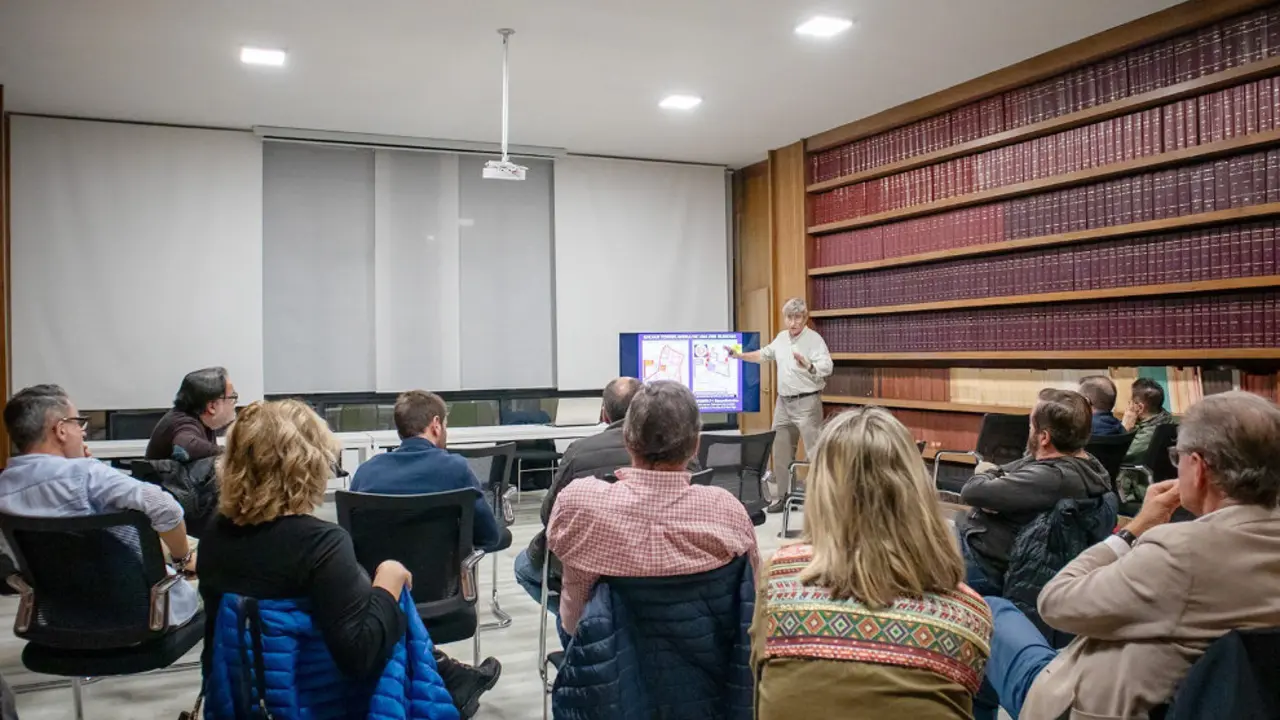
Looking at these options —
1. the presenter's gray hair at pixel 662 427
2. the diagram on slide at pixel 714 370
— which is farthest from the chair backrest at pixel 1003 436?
the presenter's gray hair at pixel 662 427

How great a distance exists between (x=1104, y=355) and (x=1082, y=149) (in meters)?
1.23

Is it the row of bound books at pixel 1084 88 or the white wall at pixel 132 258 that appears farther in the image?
the white wall at pixel 132 258

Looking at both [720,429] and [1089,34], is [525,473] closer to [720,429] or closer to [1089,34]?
[720,429]

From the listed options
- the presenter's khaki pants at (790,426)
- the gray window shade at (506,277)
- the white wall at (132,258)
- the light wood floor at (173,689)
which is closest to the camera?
the light wood floor at (173,689)

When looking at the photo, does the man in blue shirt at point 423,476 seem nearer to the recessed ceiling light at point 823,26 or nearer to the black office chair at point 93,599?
the black office chair at point 93,599

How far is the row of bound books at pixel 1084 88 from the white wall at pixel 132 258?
190 inches

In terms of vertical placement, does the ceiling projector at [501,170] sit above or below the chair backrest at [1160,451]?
above

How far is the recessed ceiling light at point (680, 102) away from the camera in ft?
20.4

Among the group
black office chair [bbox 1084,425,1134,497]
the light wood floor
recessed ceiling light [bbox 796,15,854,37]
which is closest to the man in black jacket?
the light wood floor

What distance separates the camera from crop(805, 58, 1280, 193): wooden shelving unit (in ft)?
14.4

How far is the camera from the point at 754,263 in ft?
27.6

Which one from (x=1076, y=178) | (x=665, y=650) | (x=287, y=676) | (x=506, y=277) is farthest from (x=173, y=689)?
(x=1076, y=178)

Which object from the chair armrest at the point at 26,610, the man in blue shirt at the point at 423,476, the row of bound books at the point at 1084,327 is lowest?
the chair armrest at the point at 26,610

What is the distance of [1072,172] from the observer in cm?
528
